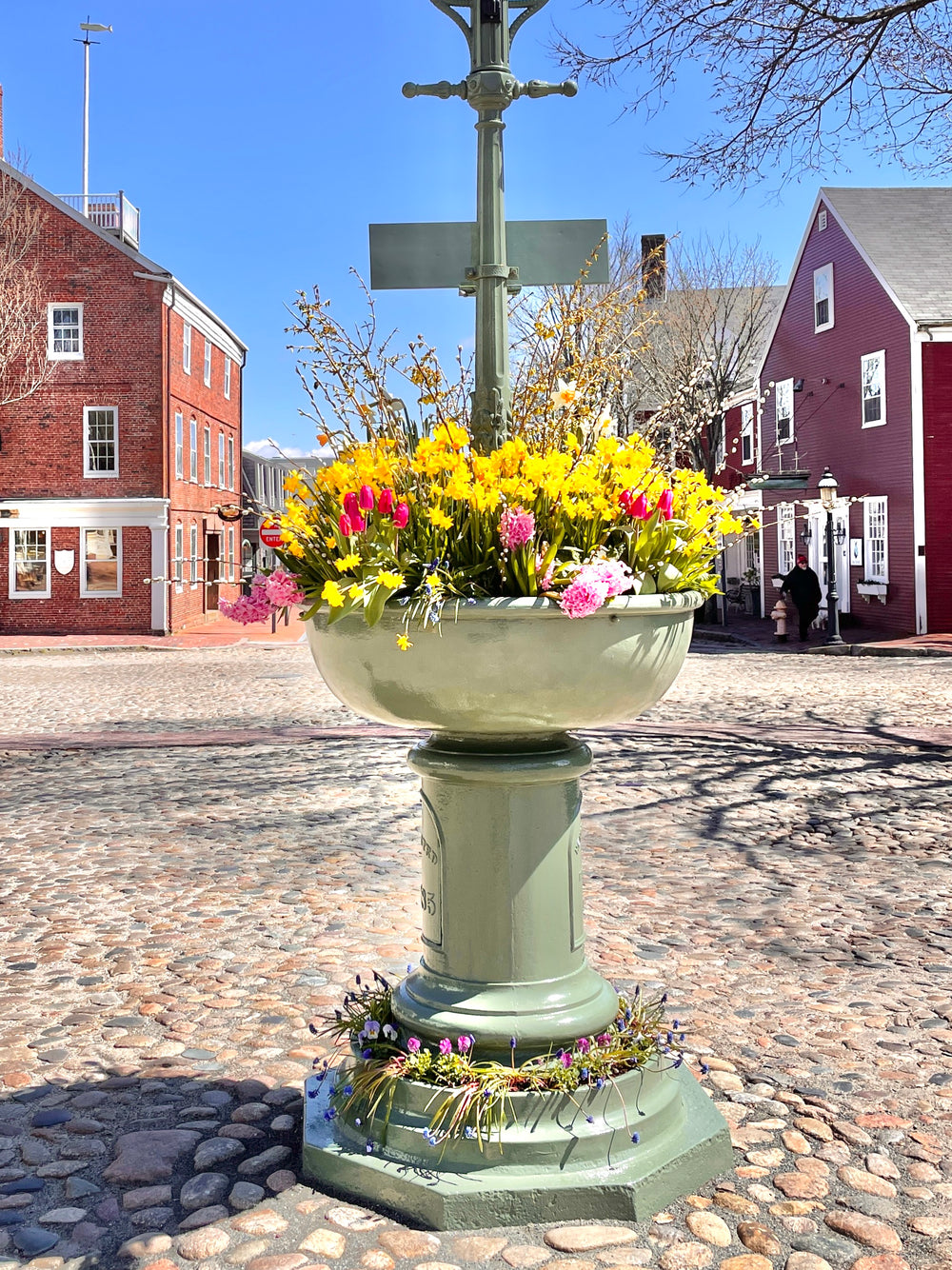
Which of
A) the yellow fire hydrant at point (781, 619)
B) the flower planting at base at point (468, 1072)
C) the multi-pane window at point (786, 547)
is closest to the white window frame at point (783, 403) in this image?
the multi-pane window at point (786, 547)

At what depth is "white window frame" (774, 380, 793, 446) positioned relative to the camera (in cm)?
2808

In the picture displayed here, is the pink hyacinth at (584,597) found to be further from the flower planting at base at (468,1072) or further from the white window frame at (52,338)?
the white window frame at (52,338)

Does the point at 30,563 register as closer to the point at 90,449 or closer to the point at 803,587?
the point at 90,449

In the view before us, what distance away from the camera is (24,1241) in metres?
2.55

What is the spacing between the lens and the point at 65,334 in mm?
28125

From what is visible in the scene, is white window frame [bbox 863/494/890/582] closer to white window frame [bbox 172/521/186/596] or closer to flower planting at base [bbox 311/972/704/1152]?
white window frame [bbox 172/521/186/596]

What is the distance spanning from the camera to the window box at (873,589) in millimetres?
22922

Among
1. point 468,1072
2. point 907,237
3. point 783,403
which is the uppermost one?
point 907,237

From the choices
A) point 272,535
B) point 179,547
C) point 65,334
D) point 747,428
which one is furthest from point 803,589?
point 272,535

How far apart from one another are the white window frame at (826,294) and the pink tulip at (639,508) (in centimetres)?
2482

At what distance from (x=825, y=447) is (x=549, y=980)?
81.4 feet

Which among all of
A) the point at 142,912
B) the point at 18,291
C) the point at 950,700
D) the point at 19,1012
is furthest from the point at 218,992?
the point at 18,291

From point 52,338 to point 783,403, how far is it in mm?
16848

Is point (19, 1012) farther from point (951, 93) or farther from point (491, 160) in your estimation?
point (951, 93)
